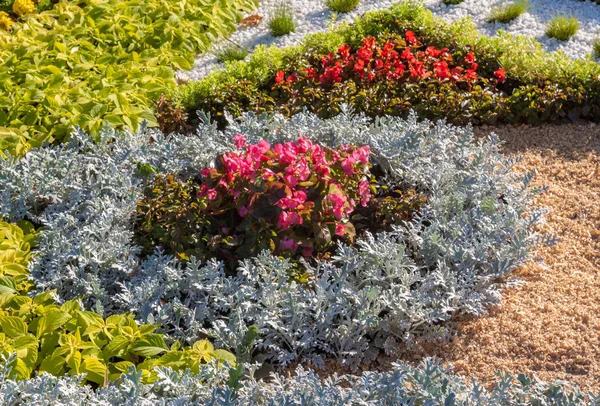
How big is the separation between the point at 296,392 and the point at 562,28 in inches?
167

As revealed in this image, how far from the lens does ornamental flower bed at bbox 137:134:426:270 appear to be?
3.84 metres

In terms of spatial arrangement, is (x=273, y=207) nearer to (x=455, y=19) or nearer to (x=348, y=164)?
(x=348, y=164)

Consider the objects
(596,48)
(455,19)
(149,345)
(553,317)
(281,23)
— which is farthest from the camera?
(455,19)

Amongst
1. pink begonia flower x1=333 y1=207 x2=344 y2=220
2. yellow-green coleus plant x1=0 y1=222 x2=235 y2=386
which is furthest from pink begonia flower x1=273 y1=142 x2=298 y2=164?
yellow-green coleus plant x1=0 y1=222 x2=235 y2=386

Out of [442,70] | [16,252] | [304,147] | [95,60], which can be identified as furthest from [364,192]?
[95,60]

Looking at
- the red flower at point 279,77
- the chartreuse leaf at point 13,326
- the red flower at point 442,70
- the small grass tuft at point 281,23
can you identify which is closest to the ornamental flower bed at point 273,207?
the chartreuse leaf at point 13,326

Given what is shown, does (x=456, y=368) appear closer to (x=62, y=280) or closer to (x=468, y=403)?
(x=468, y=403)

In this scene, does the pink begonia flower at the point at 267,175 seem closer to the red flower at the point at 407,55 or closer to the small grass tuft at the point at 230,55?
the red flower at the point at 407,55

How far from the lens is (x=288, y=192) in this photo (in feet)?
12.3

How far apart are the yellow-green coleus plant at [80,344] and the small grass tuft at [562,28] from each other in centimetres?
412

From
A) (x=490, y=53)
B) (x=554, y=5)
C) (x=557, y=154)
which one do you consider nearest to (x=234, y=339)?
(x=557, y=154)

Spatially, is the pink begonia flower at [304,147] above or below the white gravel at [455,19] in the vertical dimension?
above

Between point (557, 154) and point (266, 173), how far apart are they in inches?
86.7

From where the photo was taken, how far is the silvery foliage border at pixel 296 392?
9.89 feet
